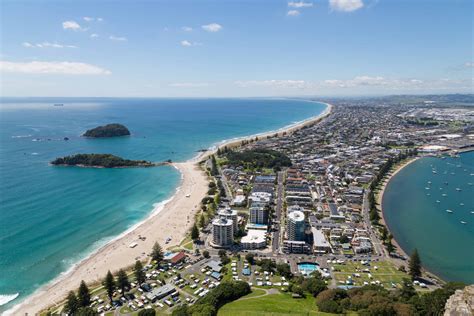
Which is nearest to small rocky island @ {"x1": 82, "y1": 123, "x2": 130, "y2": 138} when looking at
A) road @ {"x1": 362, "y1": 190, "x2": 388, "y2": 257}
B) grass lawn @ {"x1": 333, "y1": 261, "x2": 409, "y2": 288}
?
road @ {"x1": 362, "y1": 190, "x2": 388, "y2": 257}

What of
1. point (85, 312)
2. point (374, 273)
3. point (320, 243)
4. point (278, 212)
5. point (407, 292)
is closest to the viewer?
point (85, 312)

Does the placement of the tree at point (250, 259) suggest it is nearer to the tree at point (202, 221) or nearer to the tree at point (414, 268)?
the tree at point (202, 221)

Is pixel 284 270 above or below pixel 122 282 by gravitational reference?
below

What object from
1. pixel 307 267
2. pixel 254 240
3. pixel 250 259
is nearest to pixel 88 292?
pixel 250 259

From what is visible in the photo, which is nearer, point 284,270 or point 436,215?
point 284,270

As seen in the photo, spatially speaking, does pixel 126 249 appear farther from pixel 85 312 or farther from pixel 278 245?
pixel 278 245

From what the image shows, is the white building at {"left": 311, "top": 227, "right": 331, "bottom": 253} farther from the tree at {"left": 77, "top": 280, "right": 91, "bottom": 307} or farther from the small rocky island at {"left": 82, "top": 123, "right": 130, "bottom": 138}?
the small rocky island at {"left": 82, "top": 123, "right": 130, "bottom": 138}
